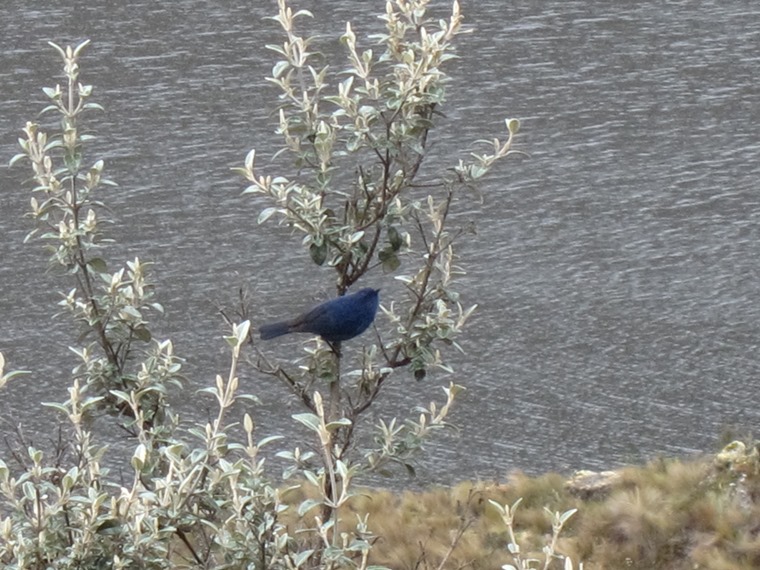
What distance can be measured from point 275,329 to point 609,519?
7.10ft

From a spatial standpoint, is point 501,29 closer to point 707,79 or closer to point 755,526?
point 707,79

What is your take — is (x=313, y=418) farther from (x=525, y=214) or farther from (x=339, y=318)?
(x=525, y=214)

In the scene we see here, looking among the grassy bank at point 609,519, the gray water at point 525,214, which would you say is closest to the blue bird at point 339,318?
the gray water at point 525,214

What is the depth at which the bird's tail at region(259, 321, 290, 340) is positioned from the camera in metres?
3.86

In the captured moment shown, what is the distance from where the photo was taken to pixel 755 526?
5168 millimetres

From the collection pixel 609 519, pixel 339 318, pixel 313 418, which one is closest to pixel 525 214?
pixel 609 519

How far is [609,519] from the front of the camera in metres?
5.54

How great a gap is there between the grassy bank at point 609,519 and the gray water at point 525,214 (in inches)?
30.1

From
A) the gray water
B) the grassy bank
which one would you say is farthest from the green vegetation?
the gray water

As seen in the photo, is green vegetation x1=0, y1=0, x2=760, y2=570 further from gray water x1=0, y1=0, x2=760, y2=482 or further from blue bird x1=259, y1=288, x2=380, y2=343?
gray water x1=0, y1=0, x2=760, y2=482

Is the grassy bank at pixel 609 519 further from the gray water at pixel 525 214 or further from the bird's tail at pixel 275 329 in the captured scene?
the bird's tail at pixel 275 329

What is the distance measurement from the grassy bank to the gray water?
30.1 inches

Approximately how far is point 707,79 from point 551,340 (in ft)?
17.2

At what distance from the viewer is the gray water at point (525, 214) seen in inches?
298
